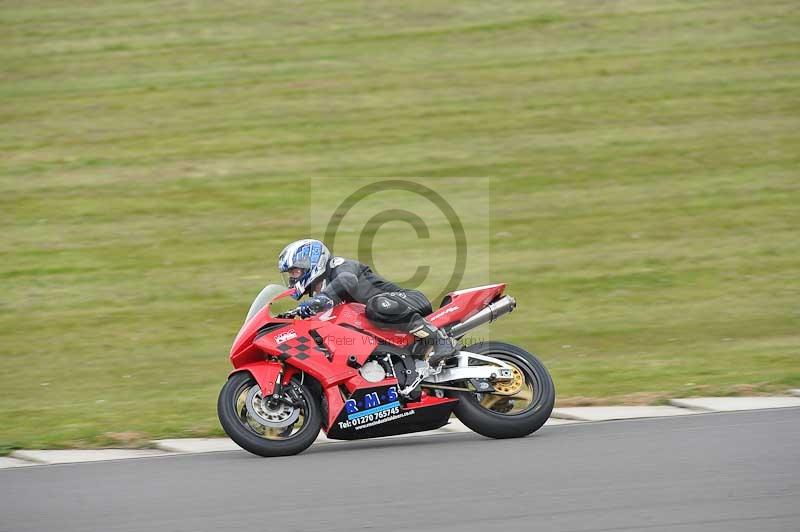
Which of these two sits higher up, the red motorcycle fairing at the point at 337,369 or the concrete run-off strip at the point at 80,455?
the red motorcycle fairing at the point at 337,369

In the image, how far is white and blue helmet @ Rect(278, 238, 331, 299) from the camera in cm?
800

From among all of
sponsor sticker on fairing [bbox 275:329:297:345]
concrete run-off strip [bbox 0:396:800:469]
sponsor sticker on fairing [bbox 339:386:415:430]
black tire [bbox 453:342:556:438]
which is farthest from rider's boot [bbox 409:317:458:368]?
sponsor sticker on fairing [bbox 275:329:297:345]

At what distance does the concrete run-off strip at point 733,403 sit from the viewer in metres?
8.66

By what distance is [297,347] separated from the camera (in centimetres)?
785

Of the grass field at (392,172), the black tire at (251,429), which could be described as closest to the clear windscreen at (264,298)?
the black tire at (251,429)

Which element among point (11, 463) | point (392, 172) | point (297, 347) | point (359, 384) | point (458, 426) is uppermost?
point (392, 172)

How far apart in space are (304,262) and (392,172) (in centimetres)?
895

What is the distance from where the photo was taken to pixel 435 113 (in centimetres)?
1880

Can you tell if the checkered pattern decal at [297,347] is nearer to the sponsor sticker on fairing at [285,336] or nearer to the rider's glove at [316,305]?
the sponsor sticker on fairing at [285,336]

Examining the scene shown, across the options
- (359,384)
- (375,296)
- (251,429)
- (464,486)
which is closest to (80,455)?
(251,429)

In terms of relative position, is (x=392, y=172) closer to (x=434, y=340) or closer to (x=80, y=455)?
(x=434, y=340)

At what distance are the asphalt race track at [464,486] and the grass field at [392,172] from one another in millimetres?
1438

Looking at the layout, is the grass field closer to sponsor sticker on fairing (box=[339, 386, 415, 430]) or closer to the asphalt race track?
the asphalt race track

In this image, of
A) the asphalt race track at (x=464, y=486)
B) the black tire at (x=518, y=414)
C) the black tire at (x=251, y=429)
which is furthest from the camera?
the black tire at (x=518, y=414)
